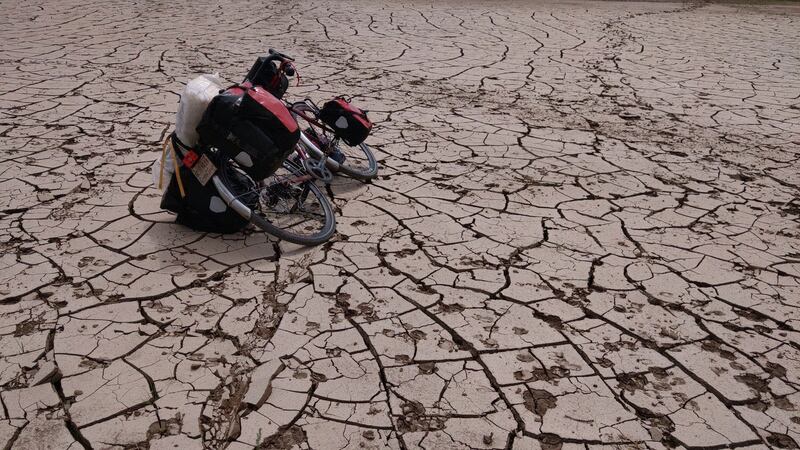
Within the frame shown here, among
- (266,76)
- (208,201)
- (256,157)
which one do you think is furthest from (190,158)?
(266,76)

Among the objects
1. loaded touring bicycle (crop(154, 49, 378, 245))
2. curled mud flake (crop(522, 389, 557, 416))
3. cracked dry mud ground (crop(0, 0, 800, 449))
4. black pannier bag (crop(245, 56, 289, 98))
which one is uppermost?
black pannier bag (crop(245, 56, 289, 98))

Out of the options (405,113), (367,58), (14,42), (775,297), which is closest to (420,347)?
(775,297)

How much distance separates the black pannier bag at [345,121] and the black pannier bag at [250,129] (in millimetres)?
662

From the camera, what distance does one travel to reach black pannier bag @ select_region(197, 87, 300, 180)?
111 inches

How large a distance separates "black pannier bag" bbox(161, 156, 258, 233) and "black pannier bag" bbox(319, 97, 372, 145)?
0.57 meters

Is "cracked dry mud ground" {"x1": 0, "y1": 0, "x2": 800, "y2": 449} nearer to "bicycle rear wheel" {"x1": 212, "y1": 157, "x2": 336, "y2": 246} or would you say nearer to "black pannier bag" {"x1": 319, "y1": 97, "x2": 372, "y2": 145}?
"bicycle rear wheel" {"x1": 212, "y1": 157, "x2": 336, "y2": 246}

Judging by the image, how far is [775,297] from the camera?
9.39 feet

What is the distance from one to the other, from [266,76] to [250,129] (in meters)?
0.53

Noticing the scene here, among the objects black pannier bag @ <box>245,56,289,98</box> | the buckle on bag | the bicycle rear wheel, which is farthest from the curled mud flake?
black pannier bag @ <box>245,56,289,98</box>

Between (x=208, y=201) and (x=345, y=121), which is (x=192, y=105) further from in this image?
(x=345, y=121)

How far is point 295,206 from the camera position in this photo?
341 cm

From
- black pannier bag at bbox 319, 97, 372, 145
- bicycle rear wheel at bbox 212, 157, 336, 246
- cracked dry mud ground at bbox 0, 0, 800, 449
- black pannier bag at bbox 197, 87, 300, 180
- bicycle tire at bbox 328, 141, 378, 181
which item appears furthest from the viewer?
bicycle tire at bbox 328, 141, 378, 181

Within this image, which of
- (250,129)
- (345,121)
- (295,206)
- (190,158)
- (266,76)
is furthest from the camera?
(345,121)

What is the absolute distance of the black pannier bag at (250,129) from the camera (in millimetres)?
2824
